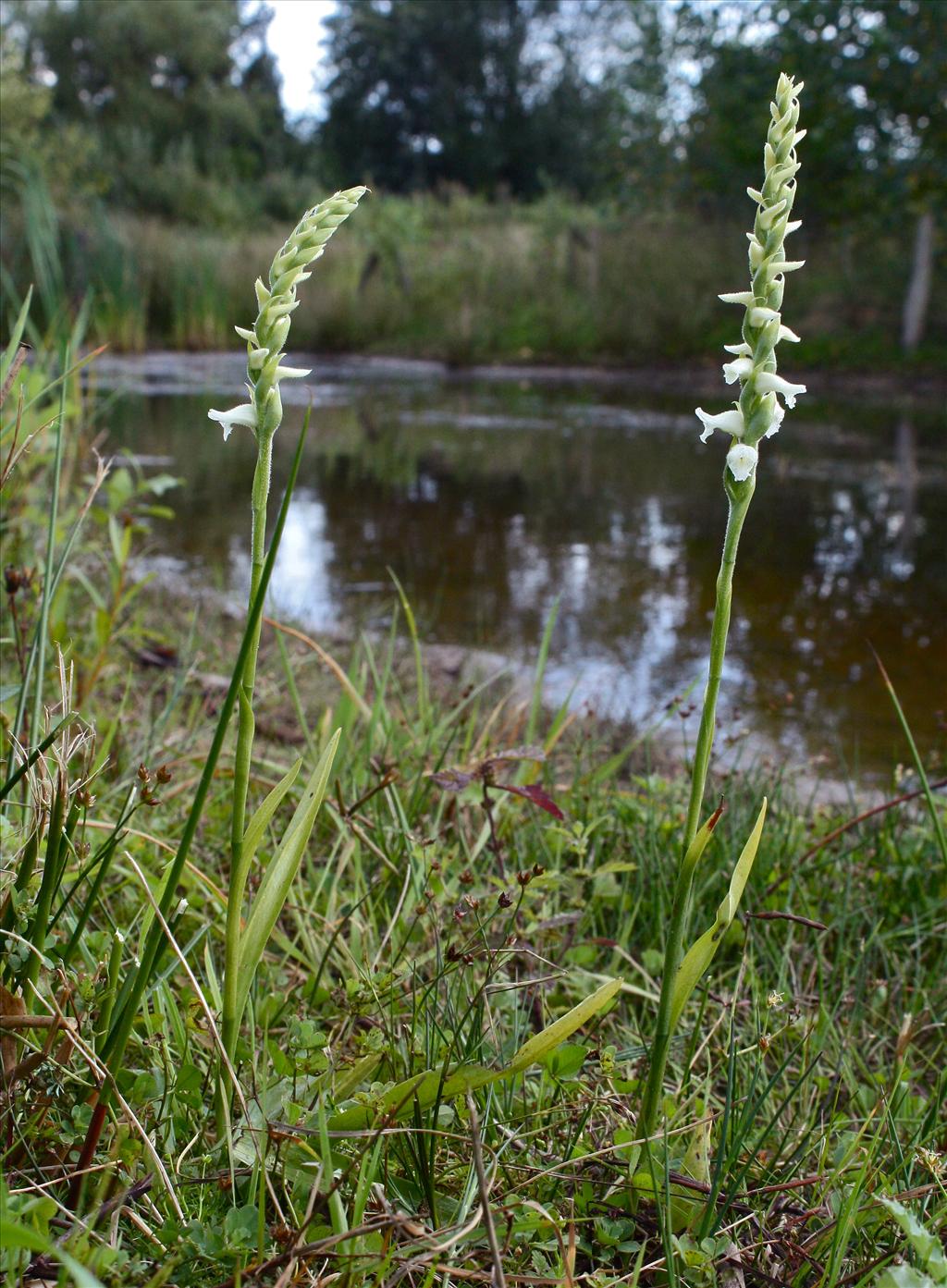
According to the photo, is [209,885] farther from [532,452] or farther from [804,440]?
[804,440]

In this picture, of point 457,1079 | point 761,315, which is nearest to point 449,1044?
Answer: point 457,1079

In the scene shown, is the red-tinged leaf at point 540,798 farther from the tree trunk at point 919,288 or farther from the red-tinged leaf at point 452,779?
the tree trunk at point 919,288

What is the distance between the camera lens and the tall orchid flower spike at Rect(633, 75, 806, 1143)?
0.89 metres

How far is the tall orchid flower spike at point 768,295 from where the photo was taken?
35.1 inches

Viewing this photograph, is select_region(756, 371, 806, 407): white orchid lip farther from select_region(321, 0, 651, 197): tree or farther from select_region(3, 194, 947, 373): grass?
select_region(321, 0, 651, 197): tree

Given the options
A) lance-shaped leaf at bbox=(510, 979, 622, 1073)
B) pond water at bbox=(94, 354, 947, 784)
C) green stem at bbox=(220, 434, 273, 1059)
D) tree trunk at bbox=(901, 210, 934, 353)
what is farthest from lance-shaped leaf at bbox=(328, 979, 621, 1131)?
tree trunk at bbox=(901, 210, 934, 353)

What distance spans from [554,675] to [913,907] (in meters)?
1.86

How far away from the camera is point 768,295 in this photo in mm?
907

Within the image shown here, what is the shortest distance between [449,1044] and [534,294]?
15.0 m

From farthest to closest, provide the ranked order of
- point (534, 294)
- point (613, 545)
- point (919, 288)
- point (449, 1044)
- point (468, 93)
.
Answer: point (468, 93)
point (534, 294)
point (919, 288)
point (613, 545)
point (449, 1044)

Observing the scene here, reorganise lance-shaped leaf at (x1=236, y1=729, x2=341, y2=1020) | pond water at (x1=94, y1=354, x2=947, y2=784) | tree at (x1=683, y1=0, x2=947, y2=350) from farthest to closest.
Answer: tree at (x1=683, y1=0, x2=947, y2=350)
pond water at (x1=94, y1=354, x2=947, y2=784)
lance-shaped leaf at (x1=236, y1=729, x2=341, y2=1020)

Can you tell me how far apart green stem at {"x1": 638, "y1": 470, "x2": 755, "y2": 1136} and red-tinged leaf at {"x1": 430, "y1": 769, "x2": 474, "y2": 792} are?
1.70ft

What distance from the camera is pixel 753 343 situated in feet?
3.02

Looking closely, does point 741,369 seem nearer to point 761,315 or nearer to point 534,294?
point 761,315
